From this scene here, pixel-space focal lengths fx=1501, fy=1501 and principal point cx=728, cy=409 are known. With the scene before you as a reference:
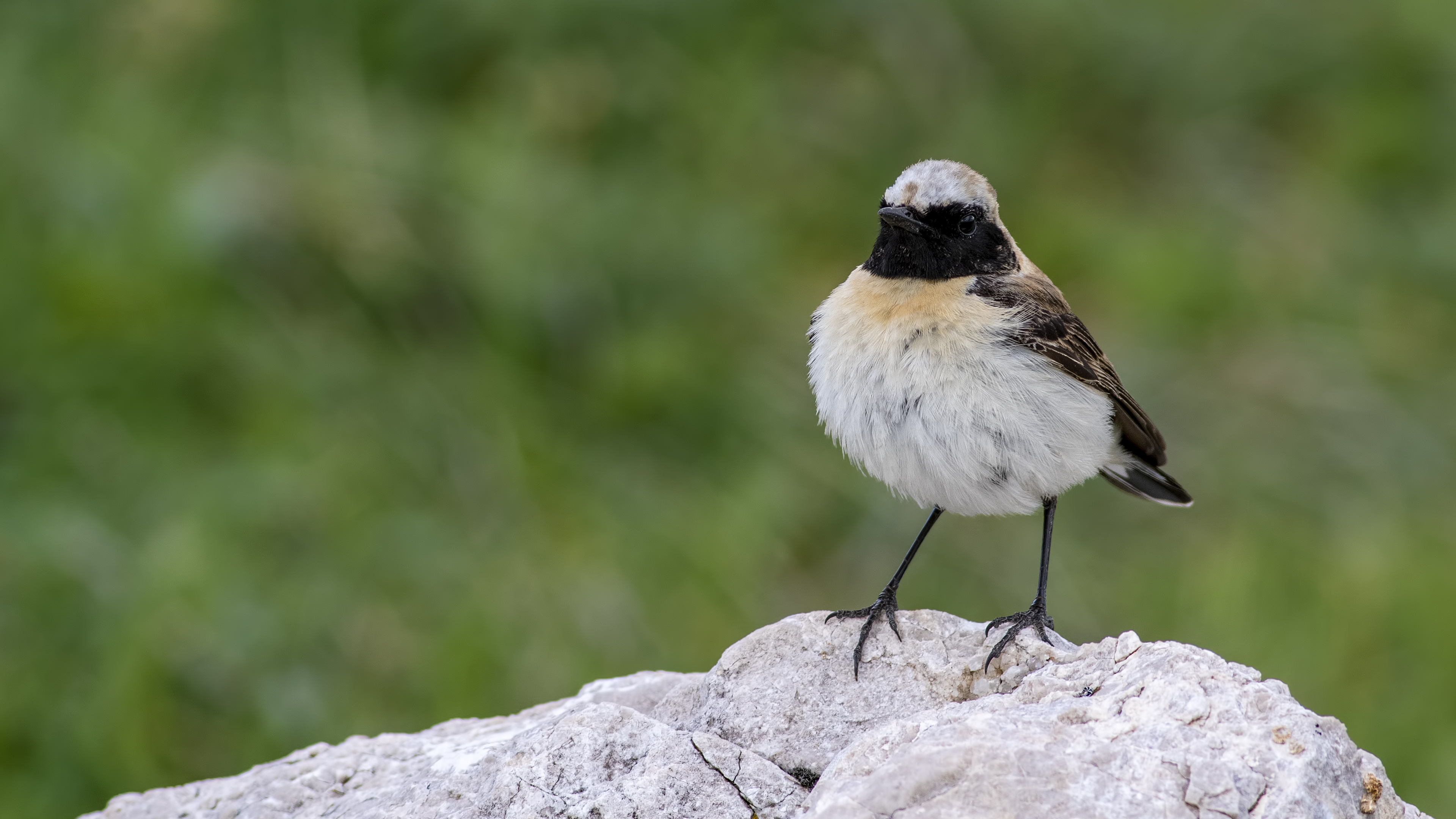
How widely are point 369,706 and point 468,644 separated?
0.53m

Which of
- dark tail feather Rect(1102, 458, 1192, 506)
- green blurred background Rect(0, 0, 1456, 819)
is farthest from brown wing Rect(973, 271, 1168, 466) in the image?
green blurred background Rect(0, 0, 1456, 819)

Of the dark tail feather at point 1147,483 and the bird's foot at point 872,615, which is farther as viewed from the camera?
the dark tail feather at point 1147,483

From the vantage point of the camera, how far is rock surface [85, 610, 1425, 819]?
340 cm

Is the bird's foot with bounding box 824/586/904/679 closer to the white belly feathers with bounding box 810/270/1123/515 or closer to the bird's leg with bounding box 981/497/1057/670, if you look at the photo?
the bird's leg with bounding box 981/497/1057/670

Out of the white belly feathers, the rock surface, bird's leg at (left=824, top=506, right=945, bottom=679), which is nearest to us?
the rock surface

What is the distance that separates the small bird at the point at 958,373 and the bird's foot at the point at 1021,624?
12mm

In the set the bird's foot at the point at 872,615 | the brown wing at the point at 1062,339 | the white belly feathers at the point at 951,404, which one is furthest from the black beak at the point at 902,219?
the bird's foot at the point at 872,615

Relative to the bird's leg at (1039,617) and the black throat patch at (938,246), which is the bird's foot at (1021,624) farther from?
the black throat patch at (938,246)

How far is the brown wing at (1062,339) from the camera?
212 inches

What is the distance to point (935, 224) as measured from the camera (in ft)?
18.4

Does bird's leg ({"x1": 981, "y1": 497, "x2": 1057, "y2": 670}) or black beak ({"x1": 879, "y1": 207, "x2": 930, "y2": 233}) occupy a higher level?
black beak ({"x1": 879, "y1": 207, "x2": 930, "y2": 233})

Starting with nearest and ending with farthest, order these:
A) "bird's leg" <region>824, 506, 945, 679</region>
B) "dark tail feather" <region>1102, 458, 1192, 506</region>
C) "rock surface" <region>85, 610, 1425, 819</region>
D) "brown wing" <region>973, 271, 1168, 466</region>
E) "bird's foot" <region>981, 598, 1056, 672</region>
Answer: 1. "rock surface" <region>85, 610, 1425, 819</region>
2. "bird's foot" <region>981, 598, 1056, 672</region>
3. "bird's leg" <region>824, 506, 945, 679</region>
4. "brown wing" <region>973, 271, 1168, 466</region>
5. "dark tail feather" <region>1102, 458, 1192, 506</region>

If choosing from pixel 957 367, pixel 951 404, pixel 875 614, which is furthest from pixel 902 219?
pixel 875 614

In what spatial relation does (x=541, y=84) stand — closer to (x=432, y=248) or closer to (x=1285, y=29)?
(x=432, y=248)
